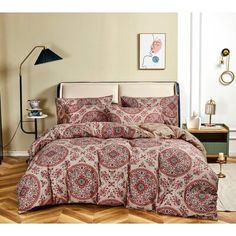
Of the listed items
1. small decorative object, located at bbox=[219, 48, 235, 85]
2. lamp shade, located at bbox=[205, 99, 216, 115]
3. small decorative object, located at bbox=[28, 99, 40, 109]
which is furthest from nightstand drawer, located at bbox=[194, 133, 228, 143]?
small decorative object, located at bbox=[28, 99, 40, 109]

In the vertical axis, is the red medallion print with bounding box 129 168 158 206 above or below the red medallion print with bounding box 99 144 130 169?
below

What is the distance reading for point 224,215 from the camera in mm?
3105

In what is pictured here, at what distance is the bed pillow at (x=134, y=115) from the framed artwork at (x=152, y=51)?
0.93m

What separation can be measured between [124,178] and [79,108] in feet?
5.01

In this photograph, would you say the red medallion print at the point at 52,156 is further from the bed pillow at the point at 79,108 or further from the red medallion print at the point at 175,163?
the bed pillow at the point at 79,108

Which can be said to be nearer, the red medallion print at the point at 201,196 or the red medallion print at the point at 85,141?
the red medallion print at the point at 201,196

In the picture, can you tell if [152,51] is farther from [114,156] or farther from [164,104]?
[114,156]

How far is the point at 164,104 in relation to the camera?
4.64m

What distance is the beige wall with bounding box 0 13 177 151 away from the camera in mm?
5105

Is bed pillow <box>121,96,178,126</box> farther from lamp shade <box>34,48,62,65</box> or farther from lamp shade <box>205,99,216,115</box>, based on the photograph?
lamp shade <box>34,48,62,65</box>

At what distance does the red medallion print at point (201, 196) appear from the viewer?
3025mm

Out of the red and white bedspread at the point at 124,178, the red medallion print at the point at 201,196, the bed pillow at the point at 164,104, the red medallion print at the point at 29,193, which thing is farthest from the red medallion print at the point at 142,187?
the bed pillow at the point at 164,104

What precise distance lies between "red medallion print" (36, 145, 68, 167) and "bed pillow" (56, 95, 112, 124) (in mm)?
1066
